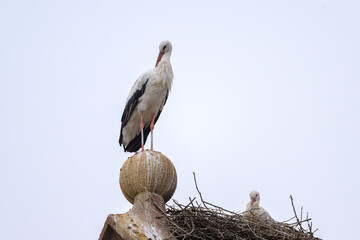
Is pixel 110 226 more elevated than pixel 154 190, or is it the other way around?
pixel 154 190

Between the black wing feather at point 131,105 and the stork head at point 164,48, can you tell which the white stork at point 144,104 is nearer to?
the black wing feather at point 131,105

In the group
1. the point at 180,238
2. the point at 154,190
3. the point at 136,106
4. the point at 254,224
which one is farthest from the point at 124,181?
the point at 136,106

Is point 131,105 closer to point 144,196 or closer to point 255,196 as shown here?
point 255,196

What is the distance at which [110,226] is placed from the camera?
4.40 m

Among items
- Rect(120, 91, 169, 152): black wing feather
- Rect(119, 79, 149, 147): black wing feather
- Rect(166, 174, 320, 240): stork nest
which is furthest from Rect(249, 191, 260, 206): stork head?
Rect(166, 174, 320, 240): stork nest

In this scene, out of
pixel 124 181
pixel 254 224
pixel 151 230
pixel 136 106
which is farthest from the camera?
pixel 136 106

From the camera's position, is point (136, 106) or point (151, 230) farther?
point (136, 106)

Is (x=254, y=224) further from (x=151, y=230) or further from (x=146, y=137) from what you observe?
(x=146, y=137)

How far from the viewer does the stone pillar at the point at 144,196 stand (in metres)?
4.33

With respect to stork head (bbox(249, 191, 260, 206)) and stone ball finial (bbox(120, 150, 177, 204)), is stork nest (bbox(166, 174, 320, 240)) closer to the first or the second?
stone ball finial (bbox(120, 150, 177, 204))

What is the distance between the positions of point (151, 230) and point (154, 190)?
38 cm

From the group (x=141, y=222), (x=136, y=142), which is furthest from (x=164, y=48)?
(x=141, y=222)

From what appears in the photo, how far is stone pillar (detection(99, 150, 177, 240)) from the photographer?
4332 mm

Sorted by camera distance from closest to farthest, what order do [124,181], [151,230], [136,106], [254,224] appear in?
1. [151,230]
2. [124,181]
3. [254,224]
4. [136,106]
